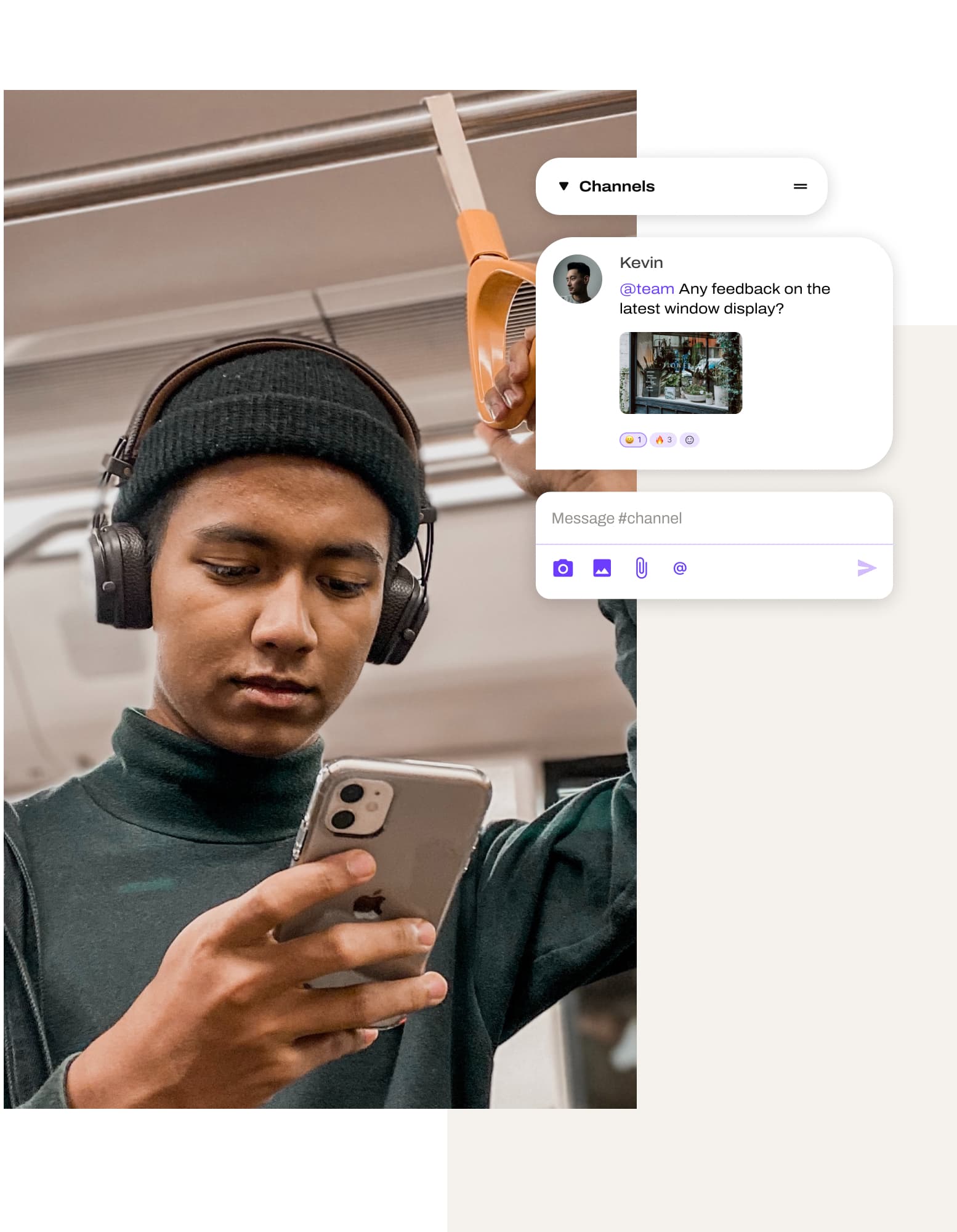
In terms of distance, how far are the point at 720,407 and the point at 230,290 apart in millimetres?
404

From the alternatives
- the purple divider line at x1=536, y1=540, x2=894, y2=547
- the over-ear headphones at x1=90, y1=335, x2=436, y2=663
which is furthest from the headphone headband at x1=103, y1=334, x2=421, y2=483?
the purple divider line at x1=536, y1=540, x2=894, y2=547

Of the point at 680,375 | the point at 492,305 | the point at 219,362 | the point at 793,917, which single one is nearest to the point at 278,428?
the point at 219,362

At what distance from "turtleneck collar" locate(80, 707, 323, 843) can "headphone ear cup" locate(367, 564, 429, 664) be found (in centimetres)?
9

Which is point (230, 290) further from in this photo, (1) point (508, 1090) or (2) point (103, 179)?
(1) point (508, 1090)

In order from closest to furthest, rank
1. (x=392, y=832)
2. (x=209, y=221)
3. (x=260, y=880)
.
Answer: (x=392, y=832) → (x=260, y=880) → (x=209, y=221)

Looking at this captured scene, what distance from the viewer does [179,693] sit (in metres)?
0.92

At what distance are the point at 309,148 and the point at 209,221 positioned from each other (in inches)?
4.1

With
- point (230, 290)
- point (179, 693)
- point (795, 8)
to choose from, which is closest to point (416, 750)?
point (179, 693)

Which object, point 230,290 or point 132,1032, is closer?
point 132,1032

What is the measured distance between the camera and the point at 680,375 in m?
0.98

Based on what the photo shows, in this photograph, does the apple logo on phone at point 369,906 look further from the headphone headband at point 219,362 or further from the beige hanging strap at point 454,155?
the beige hanging strap at point 454,155

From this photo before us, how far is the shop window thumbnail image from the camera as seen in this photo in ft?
3.19

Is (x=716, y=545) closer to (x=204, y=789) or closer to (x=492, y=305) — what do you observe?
(x=492, y=305)

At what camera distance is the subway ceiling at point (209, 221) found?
1.02 meters
